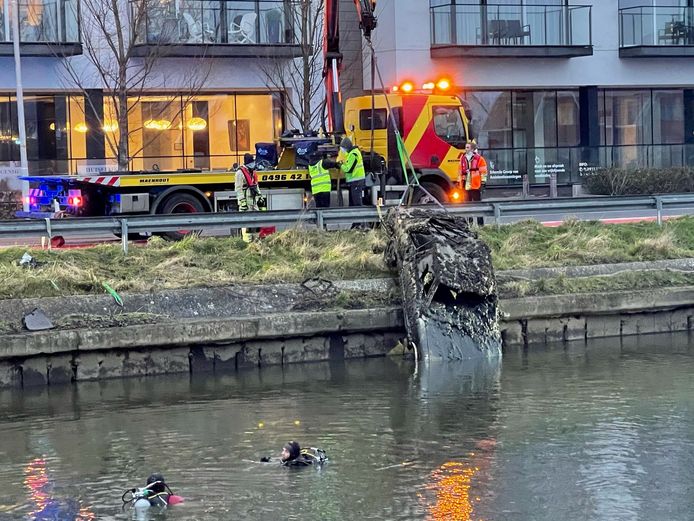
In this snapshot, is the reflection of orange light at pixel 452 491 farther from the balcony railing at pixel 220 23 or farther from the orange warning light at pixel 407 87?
the balcony railing at pixel 220 23

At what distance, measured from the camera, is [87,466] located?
8.75 m

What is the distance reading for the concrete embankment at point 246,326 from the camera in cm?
1192

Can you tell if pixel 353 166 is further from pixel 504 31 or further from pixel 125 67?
pixel 504 31

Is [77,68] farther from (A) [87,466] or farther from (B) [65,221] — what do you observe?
(A) [87,466]

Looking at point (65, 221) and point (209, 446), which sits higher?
point (65, 221)

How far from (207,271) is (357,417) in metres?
4.12

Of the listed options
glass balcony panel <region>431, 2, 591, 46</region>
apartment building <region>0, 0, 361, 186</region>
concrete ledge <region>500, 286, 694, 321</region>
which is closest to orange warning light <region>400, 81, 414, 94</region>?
concrete ledge <region>500, 286, 694, 321</region>

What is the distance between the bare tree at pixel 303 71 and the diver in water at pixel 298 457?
72.0ft

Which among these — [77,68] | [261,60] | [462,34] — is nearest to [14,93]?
[77,68]

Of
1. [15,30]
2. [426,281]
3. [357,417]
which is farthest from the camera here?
[15,30]

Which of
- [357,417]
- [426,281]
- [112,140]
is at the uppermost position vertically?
[112,140]

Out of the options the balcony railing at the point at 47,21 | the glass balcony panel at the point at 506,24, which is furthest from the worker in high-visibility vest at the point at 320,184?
the glass balcony panel at the point at 506,24

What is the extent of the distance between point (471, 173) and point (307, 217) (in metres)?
6.26

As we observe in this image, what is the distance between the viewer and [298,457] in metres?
8.58
